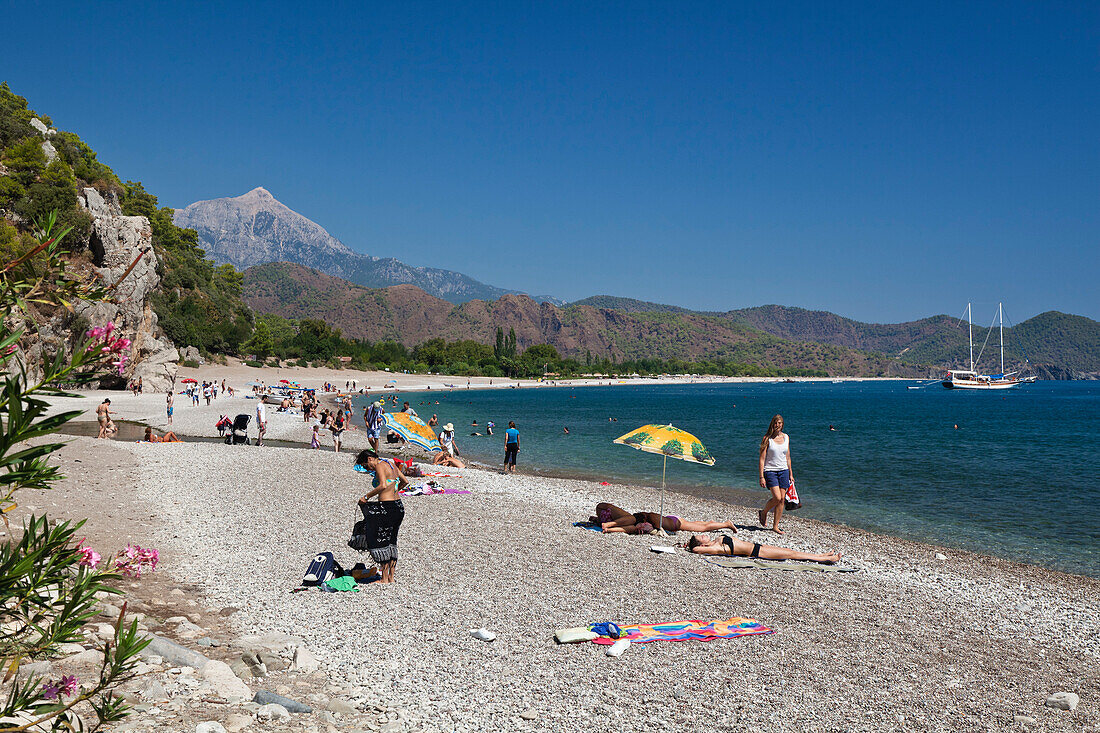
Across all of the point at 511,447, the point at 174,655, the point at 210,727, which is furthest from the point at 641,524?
the point at 511,447

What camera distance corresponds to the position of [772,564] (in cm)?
1149

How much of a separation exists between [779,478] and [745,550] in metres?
2.08

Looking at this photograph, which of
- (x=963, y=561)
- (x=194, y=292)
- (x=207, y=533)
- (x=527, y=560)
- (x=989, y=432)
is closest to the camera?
(x=527, y=560)

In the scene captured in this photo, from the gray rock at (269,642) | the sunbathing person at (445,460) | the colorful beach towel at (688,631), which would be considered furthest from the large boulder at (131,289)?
the colorful beach towel at (688,631)

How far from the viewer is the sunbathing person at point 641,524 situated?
44.4ft

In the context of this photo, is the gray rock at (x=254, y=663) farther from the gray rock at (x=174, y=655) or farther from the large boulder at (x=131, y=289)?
the large boulder at (x=131, y=289)

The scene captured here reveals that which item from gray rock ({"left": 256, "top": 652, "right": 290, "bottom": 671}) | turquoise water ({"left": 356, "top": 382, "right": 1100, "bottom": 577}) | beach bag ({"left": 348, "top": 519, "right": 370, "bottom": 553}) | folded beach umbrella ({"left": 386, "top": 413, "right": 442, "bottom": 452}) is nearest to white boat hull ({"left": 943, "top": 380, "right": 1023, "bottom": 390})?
turquoise water ({"left": 356, "top": 382, "right": 1100, "bottom": 577})

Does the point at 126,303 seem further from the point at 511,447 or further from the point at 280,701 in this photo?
the point at 280,701

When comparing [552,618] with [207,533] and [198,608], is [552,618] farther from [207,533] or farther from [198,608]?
[207,533]

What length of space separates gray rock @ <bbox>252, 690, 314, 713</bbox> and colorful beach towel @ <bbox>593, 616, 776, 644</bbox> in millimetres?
3279

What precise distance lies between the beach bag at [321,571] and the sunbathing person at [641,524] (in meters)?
5.93

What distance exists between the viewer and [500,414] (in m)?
64.5

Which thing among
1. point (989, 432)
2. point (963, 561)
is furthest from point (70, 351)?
point (989, 432)

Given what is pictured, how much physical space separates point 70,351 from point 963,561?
15741 millimetres
